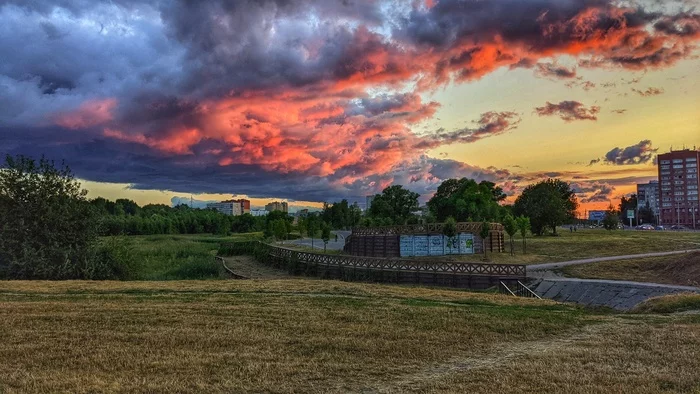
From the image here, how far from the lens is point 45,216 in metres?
31.7

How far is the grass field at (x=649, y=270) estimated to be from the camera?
30234mm

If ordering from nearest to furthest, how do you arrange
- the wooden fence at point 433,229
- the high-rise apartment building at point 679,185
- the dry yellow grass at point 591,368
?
the dry yellow grass at point 591,368 → the wooden fence at point 433,229 → the high-rise apartment building at point 679,185

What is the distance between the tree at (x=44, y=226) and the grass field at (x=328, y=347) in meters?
12.5

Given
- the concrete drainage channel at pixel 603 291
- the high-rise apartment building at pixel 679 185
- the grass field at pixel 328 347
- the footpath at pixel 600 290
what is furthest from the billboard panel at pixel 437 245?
the high-rise apartment building at pixel 679 185

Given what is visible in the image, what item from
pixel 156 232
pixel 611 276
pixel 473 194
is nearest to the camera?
pixel 611 276

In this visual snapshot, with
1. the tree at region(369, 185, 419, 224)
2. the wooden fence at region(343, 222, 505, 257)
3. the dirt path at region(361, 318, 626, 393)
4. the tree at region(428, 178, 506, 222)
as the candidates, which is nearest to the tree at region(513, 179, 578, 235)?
the tree at region(428, 178, 506, 222)

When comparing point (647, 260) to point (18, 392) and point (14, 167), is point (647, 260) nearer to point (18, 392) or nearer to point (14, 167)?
point (18, 392)

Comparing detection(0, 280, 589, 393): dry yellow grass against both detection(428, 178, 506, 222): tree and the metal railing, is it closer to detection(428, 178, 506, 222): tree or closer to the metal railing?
the metal railing

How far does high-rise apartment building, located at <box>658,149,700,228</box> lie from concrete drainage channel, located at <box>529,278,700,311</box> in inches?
6937

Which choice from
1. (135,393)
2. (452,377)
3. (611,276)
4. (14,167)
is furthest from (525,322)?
(14,167)

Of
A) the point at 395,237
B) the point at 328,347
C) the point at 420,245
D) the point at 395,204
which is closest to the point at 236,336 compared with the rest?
the point at 328,347

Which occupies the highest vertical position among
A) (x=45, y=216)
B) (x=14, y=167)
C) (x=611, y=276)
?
(x=14, y=167)

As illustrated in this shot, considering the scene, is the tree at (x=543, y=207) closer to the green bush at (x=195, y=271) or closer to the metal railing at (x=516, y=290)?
the metal railing at (x=516, y=290)

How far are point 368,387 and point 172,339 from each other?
5722mm
